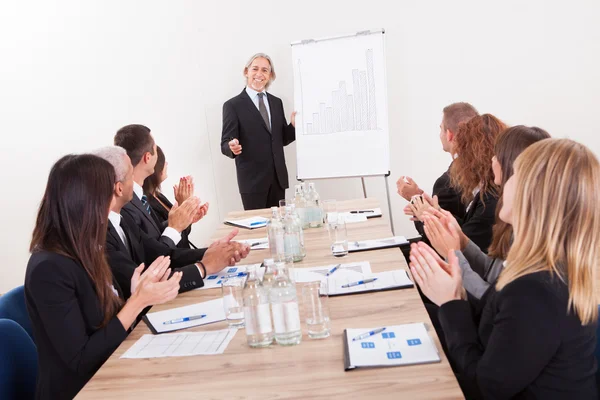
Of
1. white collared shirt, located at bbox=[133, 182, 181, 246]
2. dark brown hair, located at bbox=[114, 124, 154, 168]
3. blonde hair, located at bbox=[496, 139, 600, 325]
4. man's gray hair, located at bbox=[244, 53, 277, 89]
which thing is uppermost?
man's gray hair, located at bbox=[244, 53, 277, 89]

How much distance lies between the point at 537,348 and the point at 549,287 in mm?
142

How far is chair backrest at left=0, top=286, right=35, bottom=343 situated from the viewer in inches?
92.4

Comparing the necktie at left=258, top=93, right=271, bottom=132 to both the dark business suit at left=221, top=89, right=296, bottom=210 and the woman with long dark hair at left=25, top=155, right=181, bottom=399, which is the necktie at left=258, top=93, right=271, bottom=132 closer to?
the dark business suit at left=221, top=89, right=296, bottom=210

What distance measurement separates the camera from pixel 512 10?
545 centimetres

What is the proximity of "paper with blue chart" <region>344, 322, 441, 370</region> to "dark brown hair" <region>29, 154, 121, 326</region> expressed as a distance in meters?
0.86

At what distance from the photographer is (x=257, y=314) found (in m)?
1.79

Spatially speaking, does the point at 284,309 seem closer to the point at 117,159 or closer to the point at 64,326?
the point at 64,326

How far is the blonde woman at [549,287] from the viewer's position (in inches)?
57.2

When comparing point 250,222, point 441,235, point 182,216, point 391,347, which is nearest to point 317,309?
point 391,347

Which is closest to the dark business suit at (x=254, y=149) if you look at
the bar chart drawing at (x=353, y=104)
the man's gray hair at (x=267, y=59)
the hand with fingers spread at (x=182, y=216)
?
the man's gray hair at (x=267, y=59)

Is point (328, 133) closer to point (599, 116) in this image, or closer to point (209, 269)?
point (599, 116)

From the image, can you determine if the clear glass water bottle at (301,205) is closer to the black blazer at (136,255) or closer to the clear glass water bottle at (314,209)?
the clear glass water bottle at (314,209)

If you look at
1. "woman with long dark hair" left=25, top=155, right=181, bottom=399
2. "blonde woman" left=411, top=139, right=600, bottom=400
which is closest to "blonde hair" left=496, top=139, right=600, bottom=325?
"blonde woman" left=411, top=139, right=600, bottom=400

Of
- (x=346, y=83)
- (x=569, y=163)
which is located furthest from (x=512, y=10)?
(x=569, y=163)
